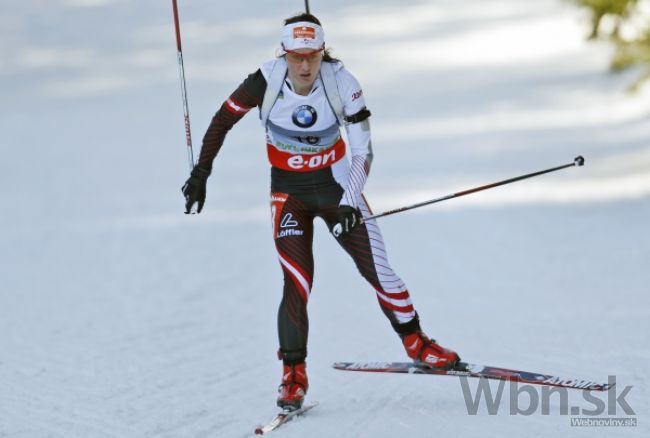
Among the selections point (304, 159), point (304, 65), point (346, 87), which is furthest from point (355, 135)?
point (304, 65)

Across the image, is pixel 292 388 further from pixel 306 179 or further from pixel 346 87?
pixel 346 87

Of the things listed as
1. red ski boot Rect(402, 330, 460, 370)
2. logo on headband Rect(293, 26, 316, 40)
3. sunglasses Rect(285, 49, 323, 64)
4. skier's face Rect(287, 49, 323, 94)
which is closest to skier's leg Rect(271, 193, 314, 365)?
red ski boot Rect(402, 330, 460, 370)

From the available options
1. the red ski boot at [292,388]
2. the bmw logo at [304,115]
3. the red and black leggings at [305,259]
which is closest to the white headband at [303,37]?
the bmw logo at [304,115]

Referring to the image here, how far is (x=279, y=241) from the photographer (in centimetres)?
621

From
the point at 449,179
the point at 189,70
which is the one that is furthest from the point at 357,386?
the point at 189,70

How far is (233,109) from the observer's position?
20.0 feet

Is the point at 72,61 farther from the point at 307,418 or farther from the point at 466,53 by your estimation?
the point at 307,418

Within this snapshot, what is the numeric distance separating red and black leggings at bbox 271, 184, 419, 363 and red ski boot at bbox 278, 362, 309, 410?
6cm

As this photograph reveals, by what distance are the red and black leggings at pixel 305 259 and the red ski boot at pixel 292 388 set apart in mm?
57

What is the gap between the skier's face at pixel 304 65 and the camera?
579cm

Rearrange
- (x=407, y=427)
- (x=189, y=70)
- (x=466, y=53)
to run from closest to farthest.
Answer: (x=407, y=427) < (x=189, y=70) < (x=466, y=53)

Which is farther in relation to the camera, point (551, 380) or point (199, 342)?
point (199, 342)

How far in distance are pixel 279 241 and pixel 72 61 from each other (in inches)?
1035

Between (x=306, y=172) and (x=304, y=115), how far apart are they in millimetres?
385
